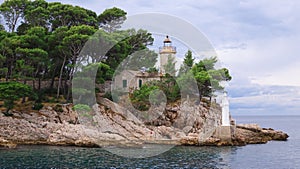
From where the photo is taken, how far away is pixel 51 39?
1363 inches

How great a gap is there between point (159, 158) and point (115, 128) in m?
8.95

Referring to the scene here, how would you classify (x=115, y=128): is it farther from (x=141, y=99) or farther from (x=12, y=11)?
(x=12, y=11)

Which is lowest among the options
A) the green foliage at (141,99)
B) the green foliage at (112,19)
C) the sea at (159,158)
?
the sea at (159,158)

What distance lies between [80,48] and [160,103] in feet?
31.1

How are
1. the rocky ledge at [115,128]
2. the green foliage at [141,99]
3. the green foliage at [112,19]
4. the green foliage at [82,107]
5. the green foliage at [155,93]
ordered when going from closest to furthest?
the rocky ledge at [115,128], the green foliage at [82,107], the green foliage at [141,99], the green foliage at [155,93], the green foliage at [112,19]

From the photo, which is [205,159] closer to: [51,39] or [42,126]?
[42,126]

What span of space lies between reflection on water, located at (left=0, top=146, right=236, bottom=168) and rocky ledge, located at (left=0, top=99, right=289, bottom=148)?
2.15 meters

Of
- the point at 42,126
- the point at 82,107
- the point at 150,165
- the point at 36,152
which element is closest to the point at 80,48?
the point at 82,107

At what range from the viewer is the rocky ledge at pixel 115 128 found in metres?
28.7

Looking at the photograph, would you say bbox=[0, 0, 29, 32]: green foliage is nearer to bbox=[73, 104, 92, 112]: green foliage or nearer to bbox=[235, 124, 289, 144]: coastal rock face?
bbox=[73, 104, 92, 112]: green foliage

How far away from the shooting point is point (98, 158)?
73.5 ft

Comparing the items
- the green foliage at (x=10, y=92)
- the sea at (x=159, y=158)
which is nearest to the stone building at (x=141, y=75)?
the green foliage at (x=10, y=92)

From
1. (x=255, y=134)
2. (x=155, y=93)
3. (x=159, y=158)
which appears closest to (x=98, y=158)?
(x=159, y=158)

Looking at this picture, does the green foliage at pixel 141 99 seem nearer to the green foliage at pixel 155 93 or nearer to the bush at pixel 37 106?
the green foliage at pixel 155 93
